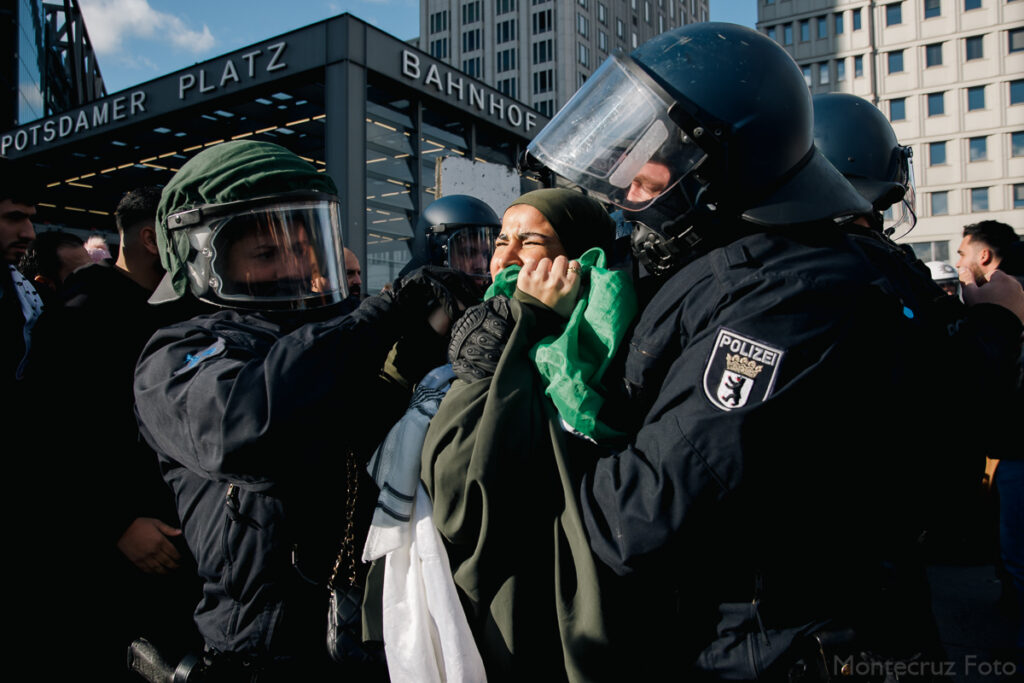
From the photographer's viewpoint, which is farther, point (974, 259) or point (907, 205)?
point (974, 259)

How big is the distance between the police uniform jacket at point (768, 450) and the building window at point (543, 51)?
6246 cm

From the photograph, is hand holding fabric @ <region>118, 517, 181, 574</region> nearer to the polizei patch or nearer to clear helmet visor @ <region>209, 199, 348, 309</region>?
clear helmet visor @ <region>209, 199, 348, 309</region>

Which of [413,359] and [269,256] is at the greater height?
[269,256]

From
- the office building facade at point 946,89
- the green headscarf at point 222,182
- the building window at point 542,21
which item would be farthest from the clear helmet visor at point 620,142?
the building window at point 542,21

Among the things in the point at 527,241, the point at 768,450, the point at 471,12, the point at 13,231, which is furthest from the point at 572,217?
the point at 471,12

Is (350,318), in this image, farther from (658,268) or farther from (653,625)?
(653,625)

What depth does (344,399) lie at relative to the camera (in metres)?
1.29

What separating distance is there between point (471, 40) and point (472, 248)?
6626cm

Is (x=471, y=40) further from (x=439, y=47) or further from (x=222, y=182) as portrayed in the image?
(x=222, y=182)

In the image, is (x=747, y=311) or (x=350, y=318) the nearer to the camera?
(x=747, y=311)

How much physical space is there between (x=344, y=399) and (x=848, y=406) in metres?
0.92

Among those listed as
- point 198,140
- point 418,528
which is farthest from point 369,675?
point 198,140

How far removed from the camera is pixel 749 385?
3.34ft

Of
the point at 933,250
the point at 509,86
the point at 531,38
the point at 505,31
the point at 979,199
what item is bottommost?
the point at 933,250
